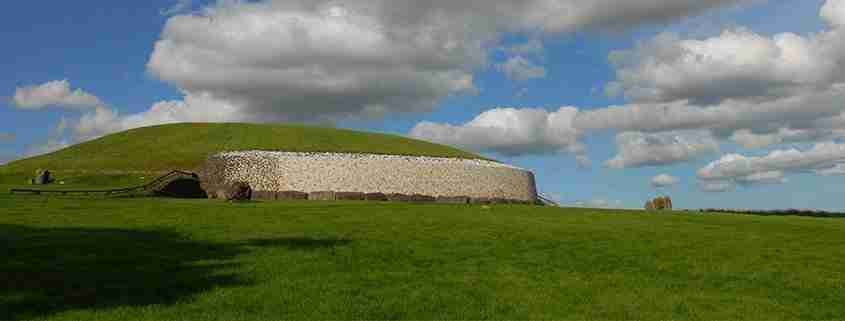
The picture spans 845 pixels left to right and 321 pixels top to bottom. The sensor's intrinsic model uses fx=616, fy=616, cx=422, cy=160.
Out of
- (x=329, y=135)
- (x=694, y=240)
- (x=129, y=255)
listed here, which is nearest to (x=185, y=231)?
(x=129, y=255)

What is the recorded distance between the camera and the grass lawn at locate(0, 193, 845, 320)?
40.4ft

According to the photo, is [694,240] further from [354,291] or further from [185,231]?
[185,231]

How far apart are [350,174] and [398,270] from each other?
44066 mm

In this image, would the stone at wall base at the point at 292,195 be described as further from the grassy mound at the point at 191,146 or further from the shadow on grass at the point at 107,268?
the shadow on grass at the point at 107,268

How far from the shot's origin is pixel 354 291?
13.5 metres

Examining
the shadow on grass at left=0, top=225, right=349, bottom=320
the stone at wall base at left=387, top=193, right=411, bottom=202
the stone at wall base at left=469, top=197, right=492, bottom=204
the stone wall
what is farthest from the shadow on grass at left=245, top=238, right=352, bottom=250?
the stone wall

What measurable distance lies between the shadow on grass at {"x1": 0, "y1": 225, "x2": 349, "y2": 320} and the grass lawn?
5cm

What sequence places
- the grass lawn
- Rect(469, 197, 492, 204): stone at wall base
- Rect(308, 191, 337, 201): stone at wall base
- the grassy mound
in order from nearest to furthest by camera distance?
the grass lawn, Rect(308, 191, 337, 201): stone at wall base, Rect(469, 197, 492, 204): stone at wall base, the grassy mound

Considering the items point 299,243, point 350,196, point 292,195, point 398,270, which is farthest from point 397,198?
→ point 398,270

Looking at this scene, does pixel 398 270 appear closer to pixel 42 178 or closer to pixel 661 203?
pixel 661 203

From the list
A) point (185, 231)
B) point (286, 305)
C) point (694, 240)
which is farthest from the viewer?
point (694, 240)

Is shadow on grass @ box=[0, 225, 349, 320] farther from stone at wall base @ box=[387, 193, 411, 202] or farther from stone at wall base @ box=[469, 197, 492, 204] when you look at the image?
stone at wall base @ box=[469, 197, 492, 204]

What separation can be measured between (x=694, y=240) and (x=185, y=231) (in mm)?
18706

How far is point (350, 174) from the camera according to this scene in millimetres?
59375
